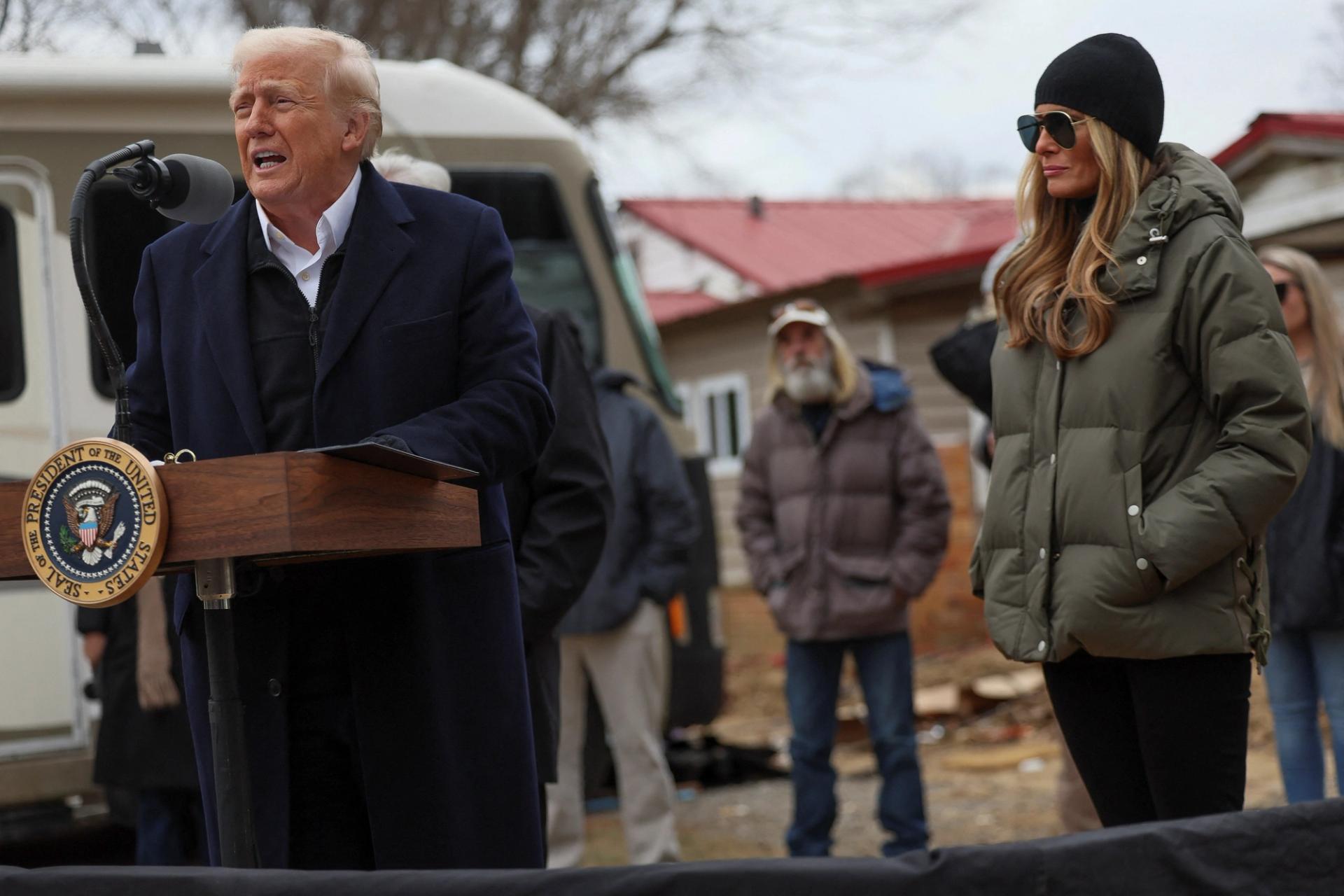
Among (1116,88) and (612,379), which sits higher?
(1116,88)

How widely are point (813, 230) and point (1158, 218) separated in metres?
24.1

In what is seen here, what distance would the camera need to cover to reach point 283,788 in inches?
101

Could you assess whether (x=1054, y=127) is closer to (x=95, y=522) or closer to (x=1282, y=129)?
(x=95, y=522)

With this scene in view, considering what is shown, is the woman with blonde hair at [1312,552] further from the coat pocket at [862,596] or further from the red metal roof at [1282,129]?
the red metal roof at [1282,129]

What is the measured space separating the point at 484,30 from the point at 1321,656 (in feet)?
49.3

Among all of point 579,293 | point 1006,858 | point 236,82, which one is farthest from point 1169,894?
point 579,293

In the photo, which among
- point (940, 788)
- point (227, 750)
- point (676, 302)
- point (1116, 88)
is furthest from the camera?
point (676, 302)

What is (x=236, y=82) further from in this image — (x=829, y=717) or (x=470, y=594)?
(x=829, y=717)

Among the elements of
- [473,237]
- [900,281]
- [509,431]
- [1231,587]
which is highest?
[900,281]

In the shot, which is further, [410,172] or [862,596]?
[862,596]

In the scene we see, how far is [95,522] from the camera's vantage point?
2.14 metres

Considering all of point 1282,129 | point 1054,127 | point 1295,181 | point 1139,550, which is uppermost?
point 1282,129

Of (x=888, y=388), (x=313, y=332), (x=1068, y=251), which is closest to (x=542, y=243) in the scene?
(x=888, y=388)

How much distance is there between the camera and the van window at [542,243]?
22.5 ft
